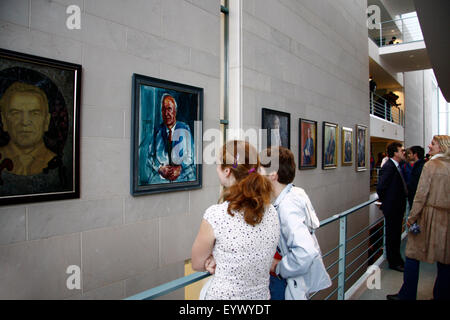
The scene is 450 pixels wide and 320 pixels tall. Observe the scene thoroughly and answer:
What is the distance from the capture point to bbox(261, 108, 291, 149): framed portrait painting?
4852mm

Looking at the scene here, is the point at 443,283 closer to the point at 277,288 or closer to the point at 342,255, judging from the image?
the point at 342,255

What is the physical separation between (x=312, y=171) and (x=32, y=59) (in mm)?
5164

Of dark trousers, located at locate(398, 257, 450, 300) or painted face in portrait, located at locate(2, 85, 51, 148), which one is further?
dark trousers, located at locate(398, 257, 450, 300)

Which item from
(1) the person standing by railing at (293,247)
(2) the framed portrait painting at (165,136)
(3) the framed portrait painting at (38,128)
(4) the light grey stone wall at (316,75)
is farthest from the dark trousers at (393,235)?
(3) the framed portrait painting at (38,128)

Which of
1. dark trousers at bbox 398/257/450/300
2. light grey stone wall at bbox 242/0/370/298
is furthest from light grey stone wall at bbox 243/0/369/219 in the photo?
dark trousers at bbox 398/257/450/300

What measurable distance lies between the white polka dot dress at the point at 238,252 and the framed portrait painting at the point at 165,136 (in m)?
1.63

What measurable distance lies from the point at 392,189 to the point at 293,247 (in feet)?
12.8

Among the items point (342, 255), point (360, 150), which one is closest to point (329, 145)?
point (360, 150)

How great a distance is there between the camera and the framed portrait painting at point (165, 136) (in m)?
3.01

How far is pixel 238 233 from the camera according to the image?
61.6 inches

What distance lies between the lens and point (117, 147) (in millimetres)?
2871

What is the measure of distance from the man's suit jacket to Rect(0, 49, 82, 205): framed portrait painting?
458 cm

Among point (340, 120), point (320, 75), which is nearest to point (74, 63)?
point (320, 75)

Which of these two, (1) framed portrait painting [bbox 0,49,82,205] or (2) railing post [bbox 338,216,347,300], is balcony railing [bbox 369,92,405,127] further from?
(1) framed portrait painting [bbox 0,49,82,205]
